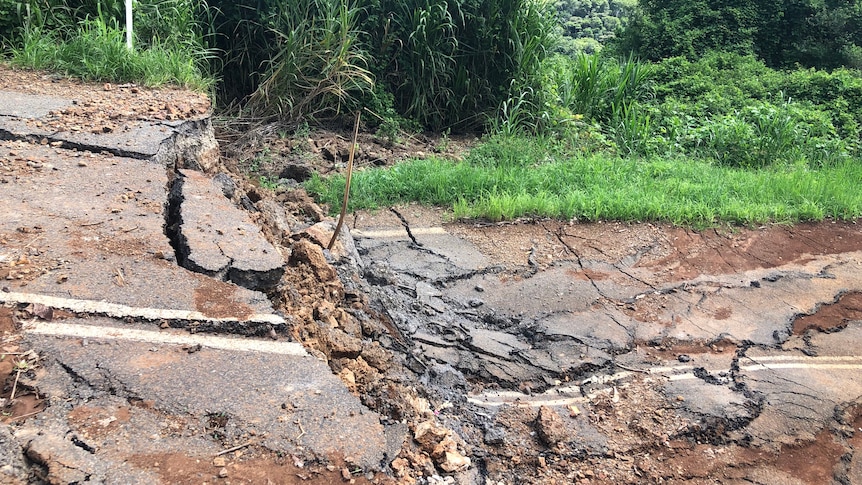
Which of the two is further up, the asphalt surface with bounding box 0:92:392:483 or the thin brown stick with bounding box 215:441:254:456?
the asphalt surface with bounding box 0:92:392:483

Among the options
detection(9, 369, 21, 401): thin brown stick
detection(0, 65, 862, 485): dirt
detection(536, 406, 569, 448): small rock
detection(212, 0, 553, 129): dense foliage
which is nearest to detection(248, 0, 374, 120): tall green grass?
detection(212, 0, 553, 129): dense foliage

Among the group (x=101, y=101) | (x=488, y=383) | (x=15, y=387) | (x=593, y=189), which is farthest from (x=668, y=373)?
(x=101, y=101)

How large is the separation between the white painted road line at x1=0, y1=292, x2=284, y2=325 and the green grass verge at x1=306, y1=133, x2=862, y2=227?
9.62 feet

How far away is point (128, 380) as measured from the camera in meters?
2.08

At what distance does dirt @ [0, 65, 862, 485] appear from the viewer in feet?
6.81

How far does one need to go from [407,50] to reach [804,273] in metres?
4.28

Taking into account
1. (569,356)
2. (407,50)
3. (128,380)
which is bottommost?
(569,356)

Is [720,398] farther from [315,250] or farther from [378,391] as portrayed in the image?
[315,250]

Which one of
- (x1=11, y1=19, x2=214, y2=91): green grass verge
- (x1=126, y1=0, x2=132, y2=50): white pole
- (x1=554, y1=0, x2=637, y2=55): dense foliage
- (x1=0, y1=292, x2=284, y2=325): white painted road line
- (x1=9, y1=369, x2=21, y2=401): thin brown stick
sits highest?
(x1=554, y1=0, x2=637, y2=55): dense foliage

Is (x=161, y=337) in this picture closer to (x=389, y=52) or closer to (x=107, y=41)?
(x=107, y=41)

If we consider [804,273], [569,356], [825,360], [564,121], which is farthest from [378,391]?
[564,121]

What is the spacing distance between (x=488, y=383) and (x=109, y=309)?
1798 millimetres

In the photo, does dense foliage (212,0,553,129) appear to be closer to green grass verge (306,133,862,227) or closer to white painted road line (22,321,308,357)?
green grass verge (306,133,862,227)

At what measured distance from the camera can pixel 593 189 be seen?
5582 mm
